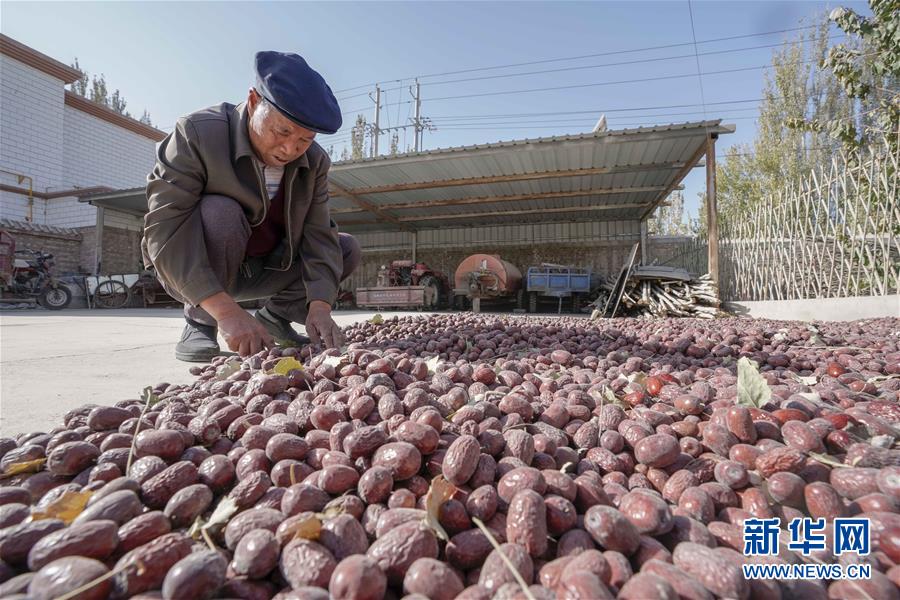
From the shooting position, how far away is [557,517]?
70cm

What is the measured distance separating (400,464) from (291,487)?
206 millimetres

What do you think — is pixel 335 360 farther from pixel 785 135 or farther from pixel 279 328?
pixel 785 135

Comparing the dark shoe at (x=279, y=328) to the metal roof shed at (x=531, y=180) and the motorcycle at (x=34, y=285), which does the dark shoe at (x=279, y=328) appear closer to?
the metal roof shed at (x=531, y=180)

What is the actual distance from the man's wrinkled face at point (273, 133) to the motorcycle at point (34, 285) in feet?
36.4

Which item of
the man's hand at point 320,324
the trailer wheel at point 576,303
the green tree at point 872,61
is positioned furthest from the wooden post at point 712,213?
the man's hand at point 320,324

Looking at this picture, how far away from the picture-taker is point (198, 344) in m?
2.22

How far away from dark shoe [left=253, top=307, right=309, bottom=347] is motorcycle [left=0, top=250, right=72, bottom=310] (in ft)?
33.7

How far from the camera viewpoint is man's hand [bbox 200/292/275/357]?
1742mm

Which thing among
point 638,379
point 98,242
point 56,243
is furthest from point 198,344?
point 56,243

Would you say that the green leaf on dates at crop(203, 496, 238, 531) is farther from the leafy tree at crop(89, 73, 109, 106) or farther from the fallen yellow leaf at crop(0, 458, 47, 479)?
the leafy tree at crop(89, 73, 109, 106)

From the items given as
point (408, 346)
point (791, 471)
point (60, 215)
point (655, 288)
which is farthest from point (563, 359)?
point (60, 215)

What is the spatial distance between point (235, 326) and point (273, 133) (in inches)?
32.9

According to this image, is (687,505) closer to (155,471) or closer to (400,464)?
(400,464)

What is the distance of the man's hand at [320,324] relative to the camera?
213 centimetres
